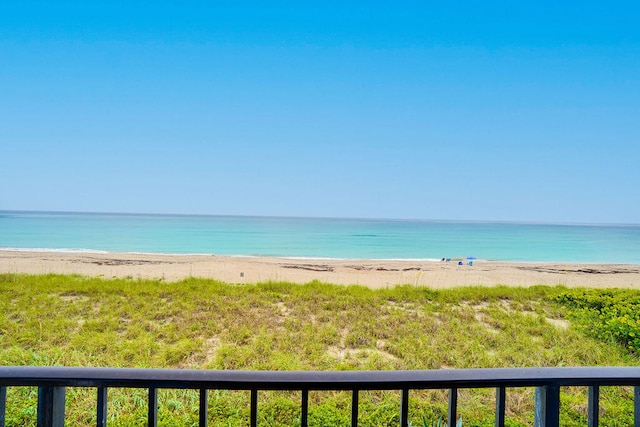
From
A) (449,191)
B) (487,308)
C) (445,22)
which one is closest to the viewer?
(487,308)

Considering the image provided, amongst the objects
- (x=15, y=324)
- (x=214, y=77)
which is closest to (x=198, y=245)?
(x=214, y=77)

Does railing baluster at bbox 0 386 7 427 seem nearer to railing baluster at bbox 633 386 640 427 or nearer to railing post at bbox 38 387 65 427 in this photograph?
railing post at bbox 38 387 65 427

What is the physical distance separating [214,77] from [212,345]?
689 inches

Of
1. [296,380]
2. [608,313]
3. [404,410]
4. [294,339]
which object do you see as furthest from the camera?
[608,313]

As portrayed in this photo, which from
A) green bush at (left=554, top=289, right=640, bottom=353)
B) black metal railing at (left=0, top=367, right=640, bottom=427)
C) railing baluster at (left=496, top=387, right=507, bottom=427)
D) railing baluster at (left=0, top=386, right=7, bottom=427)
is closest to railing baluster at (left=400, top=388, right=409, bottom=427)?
black metal railing at (left=0, top=367, right=640, bottom=427)

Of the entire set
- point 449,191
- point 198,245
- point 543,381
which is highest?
point 449,191

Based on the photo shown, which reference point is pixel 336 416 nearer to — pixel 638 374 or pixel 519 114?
pixel 638 374

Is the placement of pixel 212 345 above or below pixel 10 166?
below

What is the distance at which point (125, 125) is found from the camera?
32.9 metres

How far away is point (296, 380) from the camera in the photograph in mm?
724

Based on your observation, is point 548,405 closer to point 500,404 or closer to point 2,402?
point 500,404

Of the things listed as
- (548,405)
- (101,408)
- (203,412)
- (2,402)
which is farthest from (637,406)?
(2,402)

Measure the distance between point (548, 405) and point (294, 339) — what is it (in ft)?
12.4

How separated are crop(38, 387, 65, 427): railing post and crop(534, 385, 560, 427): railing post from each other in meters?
0.92
